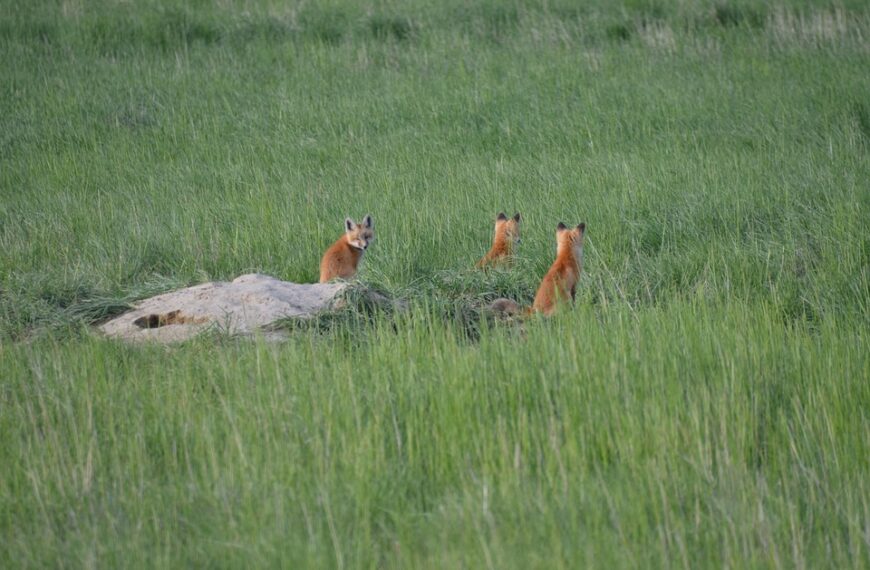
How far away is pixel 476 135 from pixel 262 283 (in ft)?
23.9

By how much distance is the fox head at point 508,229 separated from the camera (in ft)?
30.9

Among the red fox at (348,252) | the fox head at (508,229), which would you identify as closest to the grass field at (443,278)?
the red fox at (348,252)

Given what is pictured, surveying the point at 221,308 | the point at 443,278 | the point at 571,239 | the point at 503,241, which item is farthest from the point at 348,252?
the point at 221,308

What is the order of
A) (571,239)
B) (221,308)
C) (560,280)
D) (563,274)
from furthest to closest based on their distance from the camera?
(571,239) → (563,274) → (560,280) → (221,308)

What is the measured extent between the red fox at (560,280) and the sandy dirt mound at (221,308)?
128 cm

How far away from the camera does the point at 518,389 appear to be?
536cm

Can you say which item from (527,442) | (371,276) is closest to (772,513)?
(527,442)

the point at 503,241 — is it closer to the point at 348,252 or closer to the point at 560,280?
the point at 348,252

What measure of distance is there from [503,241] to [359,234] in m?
1.32

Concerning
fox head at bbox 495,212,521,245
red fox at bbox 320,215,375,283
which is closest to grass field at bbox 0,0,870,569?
red fox at bbox 320,215,375,283

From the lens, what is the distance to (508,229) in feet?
31.1

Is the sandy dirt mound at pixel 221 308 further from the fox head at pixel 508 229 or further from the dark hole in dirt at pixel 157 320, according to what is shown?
the fox head at pixel 508 229

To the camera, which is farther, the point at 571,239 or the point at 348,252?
the point at 348,252

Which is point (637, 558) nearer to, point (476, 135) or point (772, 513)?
point (772, 513)
